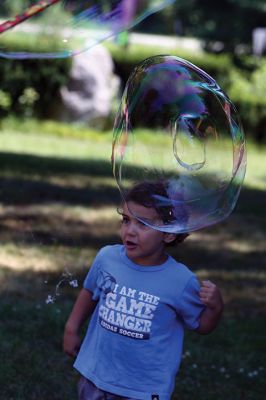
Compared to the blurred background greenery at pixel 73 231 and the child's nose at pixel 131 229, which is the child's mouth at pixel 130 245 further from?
the blurred background greenery at pixel 73 231

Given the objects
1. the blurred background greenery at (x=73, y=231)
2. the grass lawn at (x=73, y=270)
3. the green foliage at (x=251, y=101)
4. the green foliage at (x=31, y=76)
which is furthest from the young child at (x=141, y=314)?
the green foliage at (x=251, y=101)

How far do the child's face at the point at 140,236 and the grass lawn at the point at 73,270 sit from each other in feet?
2.18

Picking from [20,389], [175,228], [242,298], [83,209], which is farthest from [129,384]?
[83,209]

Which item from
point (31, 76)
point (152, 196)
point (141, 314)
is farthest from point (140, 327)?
point (31, 76)

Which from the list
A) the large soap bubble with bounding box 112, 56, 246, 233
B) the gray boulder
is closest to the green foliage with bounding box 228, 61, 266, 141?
the gray boulder

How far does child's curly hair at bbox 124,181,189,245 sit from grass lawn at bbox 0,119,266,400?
677 mm

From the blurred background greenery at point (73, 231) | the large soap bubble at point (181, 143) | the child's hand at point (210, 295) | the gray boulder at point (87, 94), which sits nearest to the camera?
the child's hand at point (210, 295)

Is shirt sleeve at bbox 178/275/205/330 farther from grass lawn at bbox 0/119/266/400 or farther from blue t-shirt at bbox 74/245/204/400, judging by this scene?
grass lawn at bbox 0/119/266/400

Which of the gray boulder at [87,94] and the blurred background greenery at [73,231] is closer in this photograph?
the blurred background greenery at [73,231]

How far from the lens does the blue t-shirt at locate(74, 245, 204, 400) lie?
2986 mm

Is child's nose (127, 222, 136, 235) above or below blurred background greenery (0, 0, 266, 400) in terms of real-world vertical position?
above

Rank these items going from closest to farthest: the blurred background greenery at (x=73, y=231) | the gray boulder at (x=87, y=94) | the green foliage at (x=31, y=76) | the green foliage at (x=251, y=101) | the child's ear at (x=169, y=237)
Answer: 1. the child's ear at (x=169, y=237)
2. the blurred background greenery at (x=73, y=231)
3. the green foliage at (x=31, y=76)
4. the gray boulder at (x=87, y=94)
5. the green foliage at (x=251, y=101)

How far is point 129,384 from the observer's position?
2973mm

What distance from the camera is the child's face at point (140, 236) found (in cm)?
302
